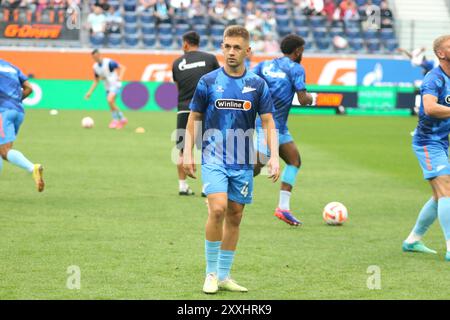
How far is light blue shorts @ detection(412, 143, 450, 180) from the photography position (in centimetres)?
952

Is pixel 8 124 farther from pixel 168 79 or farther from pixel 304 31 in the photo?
pixel 304 31

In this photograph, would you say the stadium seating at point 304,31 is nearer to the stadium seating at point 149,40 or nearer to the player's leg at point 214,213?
the stadium seating at point 149,40

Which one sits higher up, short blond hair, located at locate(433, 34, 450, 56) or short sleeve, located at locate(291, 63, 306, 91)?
short blond hair, located at locate(433, 34, 450, 56)

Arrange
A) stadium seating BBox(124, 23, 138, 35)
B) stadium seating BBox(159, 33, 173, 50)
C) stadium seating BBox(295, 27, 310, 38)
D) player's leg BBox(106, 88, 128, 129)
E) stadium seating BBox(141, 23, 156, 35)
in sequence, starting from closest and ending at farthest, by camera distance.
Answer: player's leg BBox(106, 88, 128, 129) → stadium seating BBox(159, 33, 173, 50) → stadium seating BBox(124, 23, 138, 35) → stadium seating BBox(141, 23, 156, 35) → stadium seating BBox(295, 27, 310, 38)

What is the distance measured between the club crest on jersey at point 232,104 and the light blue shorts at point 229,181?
498 mm

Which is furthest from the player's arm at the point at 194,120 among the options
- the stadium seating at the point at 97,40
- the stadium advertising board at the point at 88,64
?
the stadium seating at the point at 97,40

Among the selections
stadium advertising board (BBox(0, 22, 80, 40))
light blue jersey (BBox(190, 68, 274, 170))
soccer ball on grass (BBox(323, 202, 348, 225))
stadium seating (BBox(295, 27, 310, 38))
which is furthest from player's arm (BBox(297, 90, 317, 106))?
stadium seating (BBox(295, 27, 310, 38))

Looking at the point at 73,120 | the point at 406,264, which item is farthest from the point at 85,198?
the point at 73,120

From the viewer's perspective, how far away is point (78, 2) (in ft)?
122

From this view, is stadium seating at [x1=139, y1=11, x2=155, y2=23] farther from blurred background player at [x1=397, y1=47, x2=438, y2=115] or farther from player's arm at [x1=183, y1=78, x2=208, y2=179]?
player's arm at [x1=183, y1=78, x2=208, y2=179]

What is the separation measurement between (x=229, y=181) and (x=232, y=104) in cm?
65

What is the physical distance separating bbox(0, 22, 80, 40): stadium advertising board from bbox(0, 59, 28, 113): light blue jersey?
2339 centimetres

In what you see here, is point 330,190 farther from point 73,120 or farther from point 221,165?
point 73,120

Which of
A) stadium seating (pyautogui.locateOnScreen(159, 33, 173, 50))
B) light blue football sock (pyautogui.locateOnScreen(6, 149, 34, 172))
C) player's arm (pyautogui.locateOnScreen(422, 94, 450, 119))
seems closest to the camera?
player's arm (pyautogui.locateOnScreen(422, 94, 450, 119))
